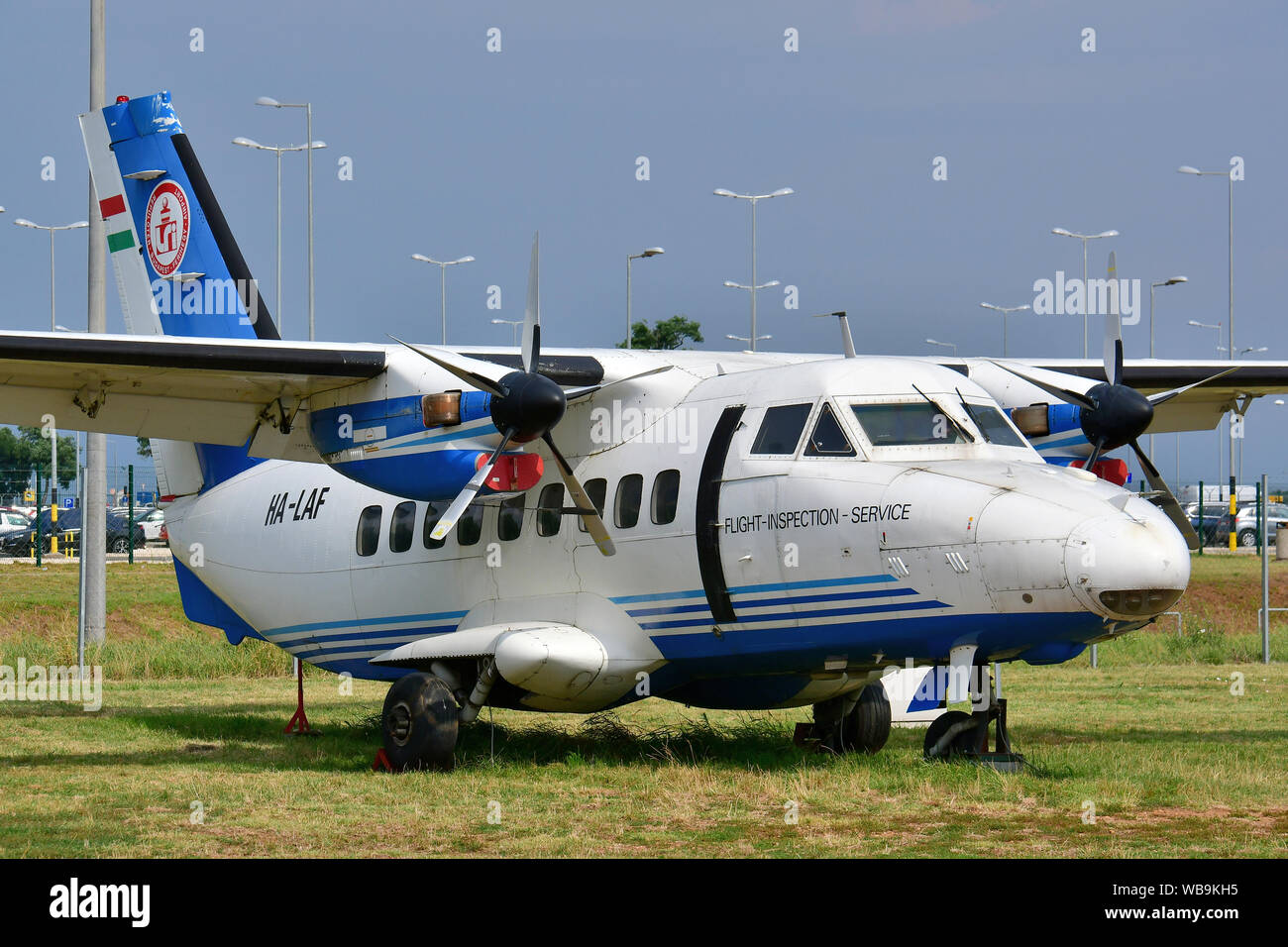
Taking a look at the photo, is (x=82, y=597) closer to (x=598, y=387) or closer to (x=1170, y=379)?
(x=598, y=387)

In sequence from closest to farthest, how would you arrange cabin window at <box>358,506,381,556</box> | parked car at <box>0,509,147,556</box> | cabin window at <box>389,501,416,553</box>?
cabin window at <box>389,501,416,553</box>
cabin window at <box>358,506,381,556</box>
parked car at <box>0,509,147,556</box>

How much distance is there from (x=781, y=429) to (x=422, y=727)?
4.00 metres

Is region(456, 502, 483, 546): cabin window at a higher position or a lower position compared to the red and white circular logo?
lower

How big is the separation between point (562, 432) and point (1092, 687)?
11364 millimetres

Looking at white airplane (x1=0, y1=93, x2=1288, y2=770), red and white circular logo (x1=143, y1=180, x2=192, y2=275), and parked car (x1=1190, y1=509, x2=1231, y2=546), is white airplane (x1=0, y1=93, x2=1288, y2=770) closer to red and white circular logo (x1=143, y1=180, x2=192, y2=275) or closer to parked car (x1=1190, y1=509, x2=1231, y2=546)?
red and white circular logo (x1=143, y1=180, x2=192, y2=275)

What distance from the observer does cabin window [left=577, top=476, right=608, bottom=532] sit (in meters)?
13.9

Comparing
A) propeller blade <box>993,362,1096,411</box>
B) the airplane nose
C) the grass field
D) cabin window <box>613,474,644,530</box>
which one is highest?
propeller blade <box>993,362,1096,411</box>

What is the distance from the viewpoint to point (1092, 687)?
73.5 feet

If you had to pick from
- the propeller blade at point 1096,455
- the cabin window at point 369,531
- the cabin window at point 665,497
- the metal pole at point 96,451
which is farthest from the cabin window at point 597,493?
the metal pole at point 96,451

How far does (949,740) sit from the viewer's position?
41.3ft

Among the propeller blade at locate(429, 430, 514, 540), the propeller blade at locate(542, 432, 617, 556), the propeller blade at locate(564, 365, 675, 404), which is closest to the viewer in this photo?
the propeller blade at locate(429, 430, 514, 540)

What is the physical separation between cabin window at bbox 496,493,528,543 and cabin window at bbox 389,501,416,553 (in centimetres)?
127

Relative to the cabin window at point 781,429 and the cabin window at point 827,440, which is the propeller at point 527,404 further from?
the cabin window at point 827,440

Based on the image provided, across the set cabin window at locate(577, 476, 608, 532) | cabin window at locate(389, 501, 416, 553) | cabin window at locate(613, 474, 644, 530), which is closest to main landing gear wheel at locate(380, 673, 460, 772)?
cabin window at locate(577, 476, 608, 532)
